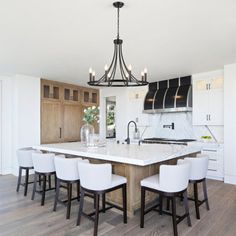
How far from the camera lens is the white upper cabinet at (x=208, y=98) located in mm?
4980

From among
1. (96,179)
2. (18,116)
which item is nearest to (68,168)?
(96,179)

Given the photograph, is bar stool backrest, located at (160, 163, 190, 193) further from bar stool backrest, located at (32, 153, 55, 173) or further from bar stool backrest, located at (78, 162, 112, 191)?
bar stool backrest, located at (32, 153, 55, 173)

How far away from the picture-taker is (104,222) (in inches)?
108

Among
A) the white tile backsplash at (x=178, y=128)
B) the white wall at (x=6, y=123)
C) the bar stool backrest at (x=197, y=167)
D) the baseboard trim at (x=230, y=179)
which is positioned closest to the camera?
the bar stool backrest at (x=197, y=167)

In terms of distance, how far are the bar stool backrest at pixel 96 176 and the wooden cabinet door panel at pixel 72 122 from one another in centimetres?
430

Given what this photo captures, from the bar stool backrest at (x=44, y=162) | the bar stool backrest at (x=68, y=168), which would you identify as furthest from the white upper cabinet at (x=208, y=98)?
the bar stool backrest at (x=44, y=162)

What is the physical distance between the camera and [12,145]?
18.5ft

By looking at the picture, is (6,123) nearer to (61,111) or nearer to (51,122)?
(51,122)

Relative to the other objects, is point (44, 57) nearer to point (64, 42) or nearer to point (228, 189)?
point (64, 42)

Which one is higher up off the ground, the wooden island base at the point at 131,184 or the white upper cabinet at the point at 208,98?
the white upper cabinet at the point at 208,98

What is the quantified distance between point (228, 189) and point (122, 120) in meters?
3.85

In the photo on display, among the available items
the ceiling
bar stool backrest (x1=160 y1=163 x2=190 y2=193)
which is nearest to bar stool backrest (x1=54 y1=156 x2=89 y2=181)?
bar stool backrest (x1=160 y1=163 x2=190 y2=193)

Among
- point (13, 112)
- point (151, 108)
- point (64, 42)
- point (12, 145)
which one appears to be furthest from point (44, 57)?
point (151, 108)

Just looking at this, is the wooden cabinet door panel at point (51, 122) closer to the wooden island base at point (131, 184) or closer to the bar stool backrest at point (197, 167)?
the wooden island base at point (131, 184)
